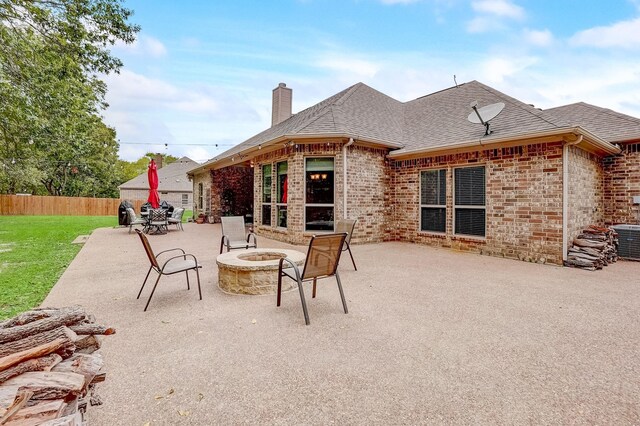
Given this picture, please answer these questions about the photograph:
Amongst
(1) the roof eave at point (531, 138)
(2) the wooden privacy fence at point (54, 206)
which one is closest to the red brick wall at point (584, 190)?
(1) the roof eave at point (531, 138)

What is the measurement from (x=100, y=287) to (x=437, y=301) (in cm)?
512

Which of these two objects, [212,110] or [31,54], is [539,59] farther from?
[212,110]

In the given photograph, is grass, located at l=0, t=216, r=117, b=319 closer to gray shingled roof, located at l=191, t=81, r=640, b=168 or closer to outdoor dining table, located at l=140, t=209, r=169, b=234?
outdoor dining table, located at l=140, t=209, r=169, b=234

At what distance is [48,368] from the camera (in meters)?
1.79

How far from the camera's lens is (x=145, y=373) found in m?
2.34

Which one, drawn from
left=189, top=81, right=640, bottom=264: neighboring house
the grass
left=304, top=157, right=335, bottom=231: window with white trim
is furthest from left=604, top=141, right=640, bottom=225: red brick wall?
the grass

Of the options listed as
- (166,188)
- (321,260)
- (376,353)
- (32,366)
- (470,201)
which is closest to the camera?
(32,366)

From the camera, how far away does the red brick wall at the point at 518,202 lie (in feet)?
20.6

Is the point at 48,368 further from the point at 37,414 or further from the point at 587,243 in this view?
the point at 587,243

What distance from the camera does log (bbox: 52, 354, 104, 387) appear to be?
1.84 meters

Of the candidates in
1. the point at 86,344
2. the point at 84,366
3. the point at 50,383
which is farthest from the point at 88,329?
the point at 50,383

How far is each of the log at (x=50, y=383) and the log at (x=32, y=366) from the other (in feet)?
0.09

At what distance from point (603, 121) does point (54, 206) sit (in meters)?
33.9

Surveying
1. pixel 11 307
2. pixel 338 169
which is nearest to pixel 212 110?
pixel 338 169
